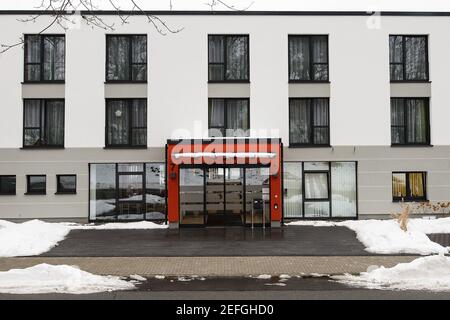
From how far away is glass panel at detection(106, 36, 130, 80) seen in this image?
911 inches

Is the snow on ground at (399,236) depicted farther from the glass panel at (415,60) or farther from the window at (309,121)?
the glass panel at (415,60)

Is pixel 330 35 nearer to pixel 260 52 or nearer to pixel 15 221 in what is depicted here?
pixel 260 52

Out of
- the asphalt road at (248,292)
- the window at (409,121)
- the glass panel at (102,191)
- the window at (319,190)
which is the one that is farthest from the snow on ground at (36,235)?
the window at (409,121)

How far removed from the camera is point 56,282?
1029 cm

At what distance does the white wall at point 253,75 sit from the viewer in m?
22.8

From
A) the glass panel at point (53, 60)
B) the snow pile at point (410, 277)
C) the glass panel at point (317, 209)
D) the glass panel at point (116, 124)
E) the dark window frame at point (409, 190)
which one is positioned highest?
the glass panel at point (53, 60)

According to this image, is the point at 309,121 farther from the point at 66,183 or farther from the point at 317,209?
the point at 66,183

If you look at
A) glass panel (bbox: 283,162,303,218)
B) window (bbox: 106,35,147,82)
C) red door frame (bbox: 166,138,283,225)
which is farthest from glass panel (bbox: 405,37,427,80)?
window (bbox: 106,35,147,82)

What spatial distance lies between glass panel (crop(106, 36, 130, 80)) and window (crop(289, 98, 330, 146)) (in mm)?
7483

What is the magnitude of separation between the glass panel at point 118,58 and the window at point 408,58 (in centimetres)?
A: 1182

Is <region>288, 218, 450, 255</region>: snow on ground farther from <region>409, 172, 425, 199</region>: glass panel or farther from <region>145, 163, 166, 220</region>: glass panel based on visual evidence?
<region>145, 163, 166, 220</region>: glass panel

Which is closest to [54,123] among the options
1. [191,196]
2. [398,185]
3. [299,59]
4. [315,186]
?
[191,196]

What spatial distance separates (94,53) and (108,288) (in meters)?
15.1

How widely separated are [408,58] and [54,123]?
634 inches
